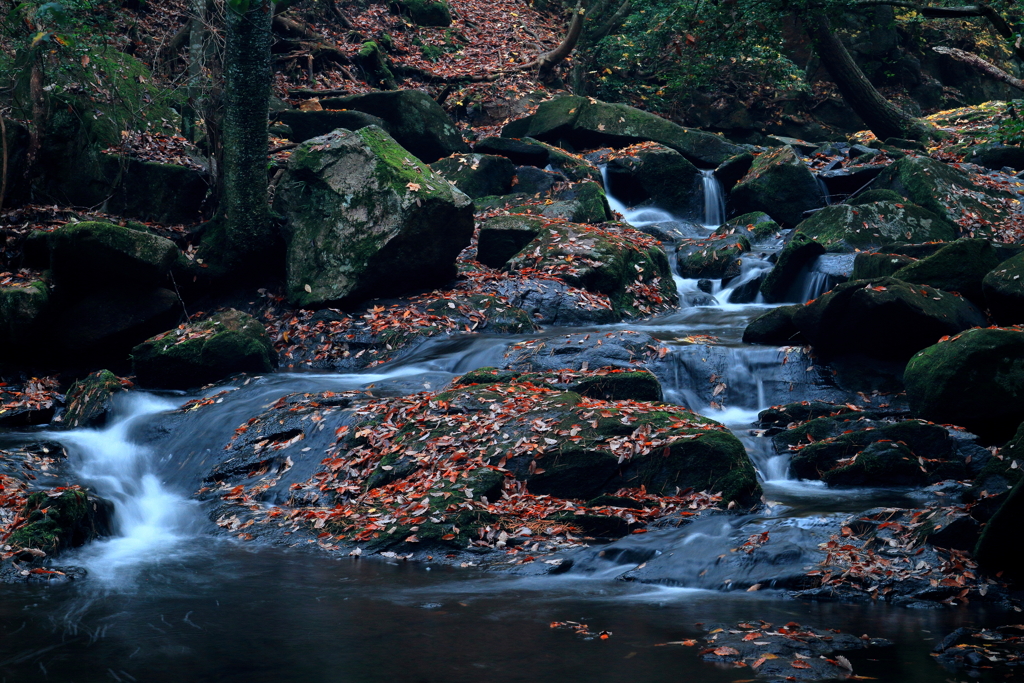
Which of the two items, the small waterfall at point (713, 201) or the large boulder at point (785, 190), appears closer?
the large boulder at point (785, 190)

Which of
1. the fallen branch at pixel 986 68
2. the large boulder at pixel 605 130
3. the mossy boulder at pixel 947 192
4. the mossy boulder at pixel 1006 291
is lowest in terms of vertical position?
the mossy boulder at pixel 1006 291

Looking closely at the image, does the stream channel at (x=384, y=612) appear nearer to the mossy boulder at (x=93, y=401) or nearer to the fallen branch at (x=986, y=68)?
the mossy boulder at (x=93, y=401)

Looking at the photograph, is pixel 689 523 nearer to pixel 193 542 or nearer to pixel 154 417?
pixel 193 542

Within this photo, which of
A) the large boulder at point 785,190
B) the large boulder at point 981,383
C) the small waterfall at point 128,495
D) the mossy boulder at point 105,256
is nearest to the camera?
the small waterfall at point 128,495

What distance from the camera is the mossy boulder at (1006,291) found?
372 inches

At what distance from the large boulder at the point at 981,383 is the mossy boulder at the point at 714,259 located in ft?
21.0

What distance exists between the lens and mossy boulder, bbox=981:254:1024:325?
9445mm

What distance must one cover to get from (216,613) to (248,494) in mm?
2781

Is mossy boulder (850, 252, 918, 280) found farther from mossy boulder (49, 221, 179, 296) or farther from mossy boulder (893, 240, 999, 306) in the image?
mossy boulder (49, 221, 179, 296)

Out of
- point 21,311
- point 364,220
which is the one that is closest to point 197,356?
point 21,311

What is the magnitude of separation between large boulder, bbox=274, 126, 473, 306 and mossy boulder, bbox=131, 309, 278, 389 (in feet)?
5.39

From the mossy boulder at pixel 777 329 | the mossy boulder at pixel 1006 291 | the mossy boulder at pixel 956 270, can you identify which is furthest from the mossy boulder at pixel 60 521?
the mossy boulder at pixel 1006 291

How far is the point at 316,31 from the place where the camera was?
2158cm

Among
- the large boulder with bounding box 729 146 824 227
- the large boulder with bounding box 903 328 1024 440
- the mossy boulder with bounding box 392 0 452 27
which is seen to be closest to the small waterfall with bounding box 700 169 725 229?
the large boulder with bounding box 729 146 824 227
